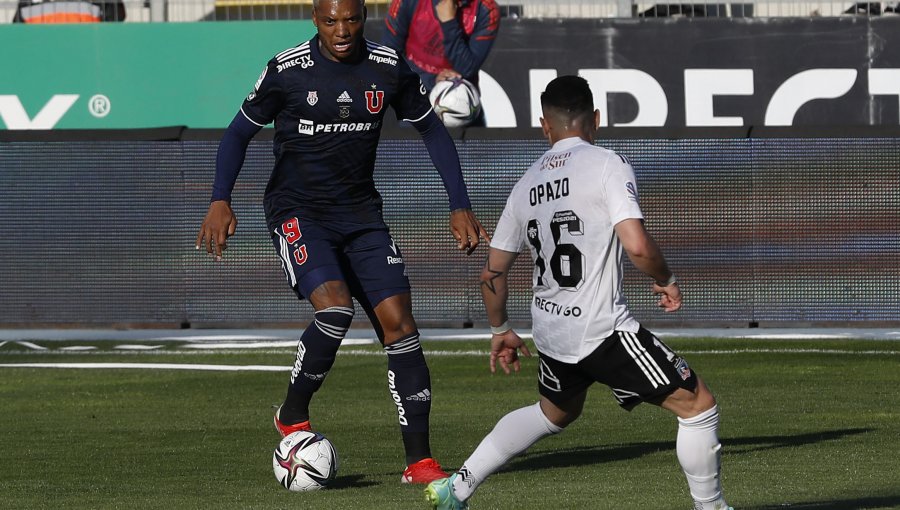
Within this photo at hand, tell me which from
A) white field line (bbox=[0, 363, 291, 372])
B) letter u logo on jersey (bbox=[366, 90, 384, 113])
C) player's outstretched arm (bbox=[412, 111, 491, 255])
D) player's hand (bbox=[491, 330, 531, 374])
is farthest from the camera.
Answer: white field line (bbox=[0, 363, 291, 372])

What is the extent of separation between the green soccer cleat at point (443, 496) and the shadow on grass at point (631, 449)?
1976mm

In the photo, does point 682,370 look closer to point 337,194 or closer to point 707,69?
point 337,194

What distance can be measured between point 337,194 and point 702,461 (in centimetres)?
284

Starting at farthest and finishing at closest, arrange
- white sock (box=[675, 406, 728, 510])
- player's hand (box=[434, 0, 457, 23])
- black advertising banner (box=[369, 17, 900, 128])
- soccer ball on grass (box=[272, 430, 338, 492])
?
1. black advertising banner (box=[369, 17, 900, 128])
2. player's hand (box=[434, 0, 457, 23])
3. soccer ball on grass (box=[272, 430, 338, 492])
4. white sock (box=[675, 406, 728, 510])

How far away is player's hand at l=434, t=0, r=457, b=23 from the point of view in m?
15.1

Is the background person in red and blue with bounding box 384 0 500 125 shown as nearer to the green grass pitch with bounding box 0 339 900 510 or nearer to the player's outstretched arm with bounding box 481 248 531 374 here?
the green grass pitch with bounding box 0 339 900 510

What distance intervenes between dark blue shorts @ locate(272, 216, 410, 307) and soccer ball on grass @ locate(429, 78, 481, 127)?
6924mm

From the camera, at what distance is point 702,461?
6098 mm

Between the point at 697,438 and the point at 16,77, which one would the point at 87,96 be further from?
the point at 697,438

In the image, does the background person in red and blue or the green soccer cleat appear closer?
the green soccer cleat

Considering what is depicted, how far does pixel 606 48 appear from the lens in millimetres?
17984

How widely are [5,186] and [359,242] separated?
328 inches

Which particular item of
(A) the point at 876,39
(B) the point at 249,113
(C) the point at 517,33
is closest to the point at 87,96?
(C) the point at 517,33

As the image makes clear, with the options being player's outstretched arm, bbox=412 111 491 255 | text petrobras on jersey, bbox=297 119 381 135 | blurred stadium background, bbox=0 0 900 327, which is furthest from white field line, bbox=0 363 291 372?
text petrobras on jersey, bbox=297 119 381 135
